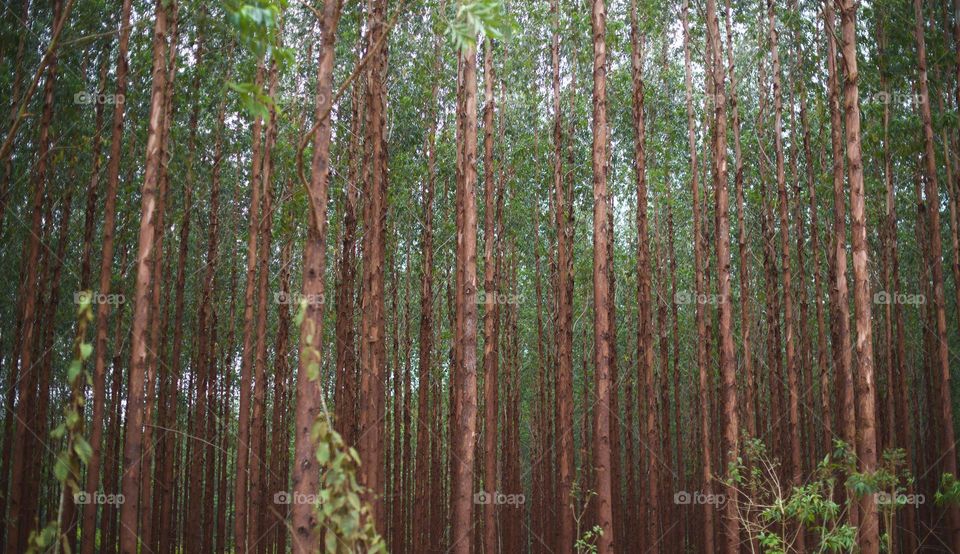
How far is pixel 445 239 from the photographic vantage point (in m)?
20.0

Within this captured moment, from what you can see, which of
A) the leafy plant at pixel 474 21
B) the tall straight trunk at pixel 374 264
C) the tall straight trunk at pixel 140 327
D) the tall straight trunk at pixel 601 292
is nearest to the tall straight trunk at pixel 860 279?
the tall straight trunk at pixel 601 292

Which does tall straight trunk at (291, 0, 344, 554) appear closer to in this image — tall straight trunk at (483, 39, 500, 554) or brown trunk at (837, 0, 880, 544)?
brown trunk at (837, 0, 880, 544)

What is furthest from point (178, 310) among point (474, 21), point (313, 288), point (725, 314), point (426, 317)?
point (474, 21)

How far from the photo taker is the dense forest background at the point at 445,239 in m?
7.44

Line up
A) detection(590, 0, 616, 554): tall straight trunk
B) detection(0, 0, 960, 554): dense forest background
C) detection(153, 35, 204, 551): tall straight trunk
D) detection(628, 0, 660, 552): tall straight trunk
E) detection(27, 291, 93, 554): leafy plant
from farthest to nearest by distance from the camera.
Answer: detection(153, 35, 204, 551): tall straight trunk
detection(628, 0, 660, 552): tall straight trunk
detection(590, 0, 616, 554): tall straight trunk
detection(0, 0, 960, 554): dense forest background
detection(27, 291, 93, 554): leafy plant

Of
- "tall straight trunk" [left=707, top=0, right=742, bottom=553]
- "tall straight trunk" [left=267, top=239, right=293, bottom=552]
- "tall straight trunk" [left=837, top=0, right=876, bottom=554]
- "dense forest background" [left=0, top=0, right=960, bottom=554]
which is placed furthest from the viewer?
"tall straight trunk" [left=267, top=239, right=293, bottom=552]

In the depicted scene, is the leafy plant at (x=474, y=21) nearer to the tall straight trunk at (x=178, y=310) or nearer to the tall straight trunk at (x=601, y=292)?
the tall straight trunk at (x=601, y=292)

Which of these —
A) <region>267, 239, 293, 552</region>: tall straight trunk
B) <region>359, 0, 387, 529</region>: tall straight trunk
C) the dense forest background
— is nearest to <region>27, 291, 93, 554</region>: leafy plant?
the dense forest background

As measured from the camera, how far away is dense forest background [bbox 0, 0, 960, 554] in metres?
7.44

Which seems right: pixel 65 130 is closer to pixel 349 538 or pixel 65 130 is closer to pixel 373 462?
pixel 373 462

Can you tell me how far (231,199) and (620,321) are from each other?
13.7m

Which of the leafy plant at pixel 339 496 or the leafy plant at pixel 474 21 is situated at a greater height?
the leafy plant at pixel 474 21

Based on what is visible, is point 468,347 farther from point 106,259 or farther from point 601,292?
point 106,259

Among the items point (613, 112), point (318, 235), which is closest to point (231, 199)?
point (613, 112)
